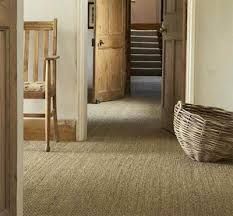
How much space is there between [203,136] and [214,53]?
1.19 m

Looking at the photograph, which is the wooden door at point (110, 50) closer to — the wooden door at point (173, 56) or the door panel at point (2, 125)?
the wooden door at point (173, 56)

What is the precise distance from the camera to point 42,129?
4.81 meters

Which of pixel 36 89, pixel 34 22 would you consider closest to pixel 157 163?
pixel 36 89

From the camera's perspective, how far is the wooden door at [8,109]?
2051mm

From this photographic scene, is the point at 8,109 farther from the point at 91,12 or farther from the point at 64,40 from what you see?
the point at 91,12

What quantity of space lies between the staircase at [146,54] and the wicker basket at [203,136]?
7.91 m

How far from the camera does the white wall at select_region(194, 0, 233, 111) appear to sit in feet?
15.8

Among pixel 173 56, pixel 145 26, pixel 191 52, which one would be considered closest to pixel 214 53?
pixel 191 52

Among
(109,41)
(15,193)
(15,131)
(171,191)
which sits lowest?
(171,191)

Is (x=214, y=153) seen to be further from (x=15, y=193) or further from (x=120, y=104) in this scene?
(x=120, y=104)

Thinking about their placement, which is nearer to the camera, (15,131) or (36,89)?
(15,131)

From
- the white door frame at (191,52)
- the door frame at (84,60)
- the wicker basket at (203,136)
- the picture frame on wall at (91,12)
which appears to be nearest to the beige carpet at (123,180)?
the wicker basket at (203,136)

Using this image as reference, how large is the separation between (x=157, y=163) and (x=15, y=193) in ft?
6.32

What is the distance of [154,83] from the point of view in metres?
11.1
